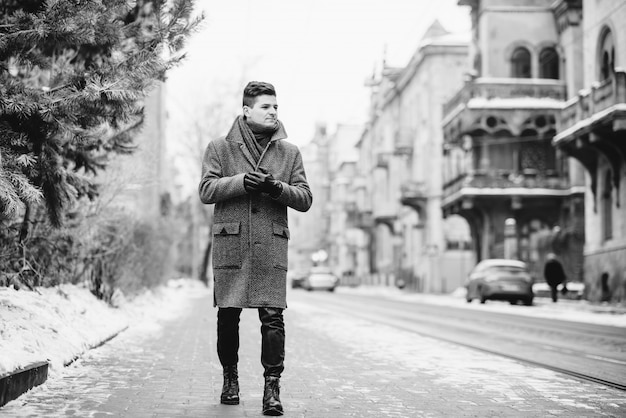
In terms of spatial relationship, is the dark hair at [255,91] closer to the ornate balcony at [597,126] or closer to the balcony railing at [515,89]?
the ornate balcony at [597,126]

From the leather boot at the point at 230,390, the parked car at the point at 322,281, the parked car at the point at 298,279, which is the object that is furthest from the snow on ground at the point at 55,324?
the parked car at the point at 298,279

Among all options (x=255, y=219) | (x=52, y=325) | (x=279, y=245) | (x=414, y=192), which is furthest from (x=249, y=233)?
(x=414, y=192)

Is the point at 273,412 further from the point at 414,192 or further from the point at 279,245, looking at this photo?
the point at 414,192

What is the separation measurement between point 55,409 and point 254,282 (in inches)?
59.5

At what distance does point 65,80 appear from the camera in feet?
30.4

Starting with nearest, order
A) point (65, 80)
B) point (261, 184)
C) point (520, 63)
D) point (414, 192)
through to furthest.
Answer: point (261, 184) → point (65, 80) → point (520, 63) → point (414, 192)

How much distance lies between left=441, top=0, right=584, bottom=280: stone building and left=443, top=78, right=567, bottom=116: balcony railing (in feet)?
0.14

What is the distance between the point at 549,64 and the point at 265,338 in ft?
137

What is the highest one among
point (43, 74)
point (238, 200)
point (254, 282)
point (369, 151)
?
point (369, 151)

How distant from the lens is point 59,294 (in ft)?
42.5

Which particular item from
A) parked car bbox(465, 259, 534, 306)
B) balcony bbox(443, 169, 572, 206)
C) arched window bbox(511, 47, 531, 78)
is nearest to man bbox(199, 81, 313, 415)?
parked car bbox(465, 259, 534, 306)

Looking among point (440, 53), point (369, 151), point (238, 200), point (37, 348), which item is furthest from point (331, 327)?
point (369, 151)

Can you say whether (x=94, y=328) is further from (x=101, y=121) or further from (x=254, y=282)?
(x=254, y=282)

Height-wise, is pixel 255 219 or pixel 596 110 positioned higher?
pixel 596 110
